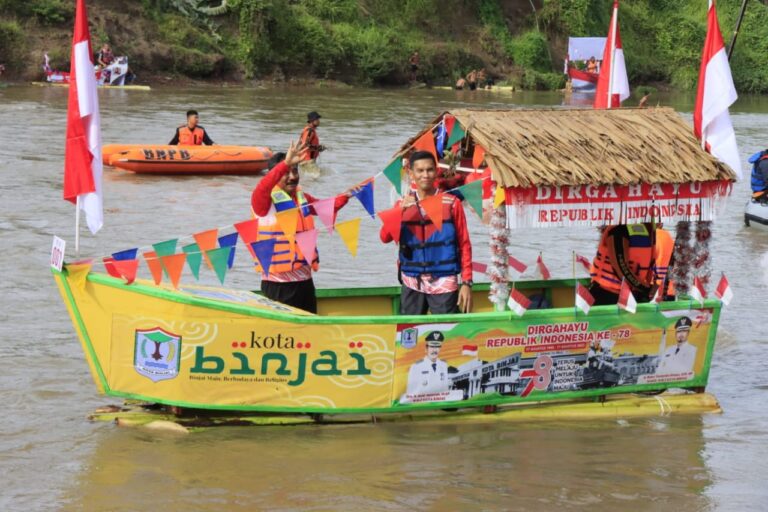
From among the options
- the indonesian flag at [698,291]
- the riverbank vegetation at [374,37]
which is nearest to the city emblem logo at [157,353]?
the indonesian flag at [698,291]

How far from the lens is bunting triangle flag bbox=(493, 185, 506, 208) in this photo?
7215 millimetres

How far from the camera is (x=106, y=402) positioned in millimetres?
8344

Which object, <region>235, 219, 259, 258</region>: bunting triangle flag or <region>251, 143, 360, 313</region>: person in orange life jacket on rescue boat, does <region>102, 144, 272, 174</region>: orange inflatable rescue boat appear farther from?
<region>235, 219, 259, 258</region>: bunting triangle flag

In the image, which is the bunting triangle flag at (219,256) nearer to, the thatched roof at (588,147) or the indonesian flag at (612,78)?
the thatched roof at (588,147)

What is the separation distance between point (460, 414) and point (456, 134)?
1.96m

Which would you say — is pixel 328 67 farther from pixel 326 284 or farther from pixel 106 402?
pixel 106 402

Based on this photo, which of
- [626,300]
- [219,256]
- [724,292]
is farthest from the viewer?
[724,292]

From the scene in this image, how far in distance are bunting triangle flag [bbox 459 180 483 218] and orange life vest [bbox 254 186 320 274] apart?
104cm

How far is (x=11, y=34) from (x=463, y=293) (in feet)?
96.6

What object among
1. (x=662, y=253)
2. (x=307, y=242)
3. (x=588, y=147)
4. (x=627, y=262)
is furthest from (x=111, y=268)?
(x=662, y=253)

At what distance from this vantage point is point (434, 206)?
732 centimetres

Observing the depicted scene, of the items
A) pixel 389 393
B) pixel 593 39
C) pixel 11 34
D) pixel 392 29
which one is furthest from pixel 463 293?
pixel 593 39

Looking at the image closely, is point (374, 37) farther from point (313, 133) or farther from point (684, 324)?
point (684, 324)

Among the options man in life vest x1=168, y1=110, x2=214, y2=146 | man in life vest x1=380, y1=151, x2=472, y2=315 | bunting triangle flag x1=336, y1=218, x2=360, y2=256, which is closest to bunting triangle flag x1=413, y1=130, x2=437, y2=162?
man in life vest x1=380, y1=151, x2=472, y2=315
